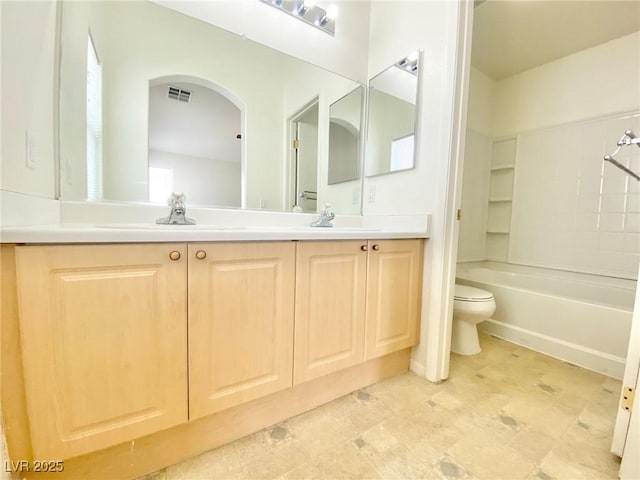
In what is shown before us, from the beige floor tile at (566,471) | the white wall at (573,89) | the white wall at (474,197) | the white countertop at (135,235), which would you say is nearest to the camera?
the white countertop at (135,235)

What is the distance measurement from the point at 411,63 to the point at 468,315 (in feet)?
5.27

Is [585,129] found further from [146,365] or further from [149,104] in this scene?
[146,365]

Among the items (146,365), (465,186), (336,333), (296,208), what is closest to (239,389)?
(146,365)

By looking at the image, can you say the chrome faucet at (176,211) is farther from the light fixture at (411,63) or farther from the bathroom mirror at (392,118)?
the light fixture at (411,63)

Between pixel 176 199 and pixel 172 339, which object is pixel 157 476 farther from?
pixel 176 199

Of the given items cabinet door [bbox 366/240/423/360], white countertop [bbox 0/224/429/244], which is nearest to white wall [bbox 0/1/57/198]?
white countertop [bbox 0/224/429/244]

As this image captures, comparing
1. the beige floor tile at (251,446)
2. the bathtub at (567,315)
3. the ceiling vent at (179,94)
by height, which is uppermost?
the ceiling vent at (179,94)

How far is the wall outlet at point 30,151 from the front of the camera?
2.62 feet

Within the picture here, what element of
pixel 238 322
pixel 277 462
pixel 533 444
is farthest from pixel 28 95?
pixel 533 444

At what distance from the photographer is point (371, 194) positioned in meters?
1.82

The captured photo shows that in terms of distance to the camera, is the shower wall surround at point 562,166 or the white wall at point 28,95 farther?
the shower wall surround at point 562,166

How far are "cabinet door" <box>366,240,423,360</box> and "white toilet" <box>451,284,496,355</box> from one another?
17.6 inches

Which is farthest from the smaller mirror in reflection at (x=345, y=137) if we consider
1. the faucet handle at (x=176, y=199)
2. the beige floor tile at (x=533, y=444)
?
A: the beige floor tile at (x=533, y=444)

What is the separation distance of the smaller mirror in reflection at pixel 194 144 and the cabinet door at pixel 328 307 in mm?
633
